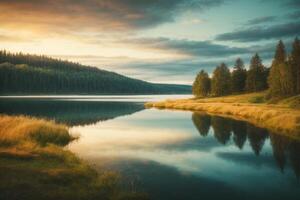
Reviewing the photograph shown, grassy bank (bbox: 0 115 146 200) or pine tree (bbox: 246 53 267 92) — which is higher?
pine tree (bbox: 246 53 267 92)

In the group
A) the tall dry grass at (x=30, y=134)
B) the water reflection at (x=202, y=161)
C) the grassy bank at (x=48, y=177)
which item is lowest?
the water reflection at (x=202, y=161)

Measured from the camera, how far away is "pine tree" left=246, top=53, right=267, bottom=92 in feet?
392

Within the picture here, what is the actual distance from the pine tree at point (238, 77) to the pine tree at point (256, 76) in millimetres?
7079

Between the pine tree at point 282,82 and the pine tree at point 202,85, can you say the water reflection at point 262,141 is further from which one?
the pine tree at point 202,85

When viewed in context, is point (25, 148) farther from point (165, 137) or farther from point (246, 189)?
point (165, 137)

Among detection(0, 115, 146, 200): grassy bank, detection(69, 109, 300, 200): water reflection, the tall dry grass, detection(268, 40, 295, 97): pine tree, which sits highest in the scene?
detection(268, 40, 295, 97): pine tree

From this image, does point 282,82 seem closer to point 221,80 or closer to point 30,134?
point 221,80

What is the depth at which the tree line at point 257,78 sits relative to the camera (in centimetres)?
9450

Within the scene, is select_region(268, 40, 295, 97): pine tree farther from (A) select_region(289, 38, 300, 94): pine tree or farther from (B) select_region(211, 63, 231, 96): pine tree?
(B) select_region(211, 63, 231, 96): pine tree

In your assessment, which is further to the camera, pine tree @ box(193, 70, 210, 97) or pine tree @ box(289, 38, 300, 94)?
pine tree @ box(193, 70, 210, 97)

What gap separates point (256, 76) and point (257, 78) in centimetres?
84

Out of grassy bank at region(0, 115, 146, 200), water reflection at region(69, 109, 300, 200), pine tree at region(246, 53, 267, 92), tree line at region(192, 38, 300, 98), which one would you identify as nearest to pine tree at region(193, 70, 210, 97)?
tree line at region(192, 38, 300, 98)

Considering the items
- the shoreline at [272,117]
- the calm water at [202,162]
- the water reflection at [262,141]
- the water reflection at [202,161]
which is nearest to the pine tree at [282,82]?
the shoreline at [272,117]

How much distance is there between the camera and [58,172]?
1711cm
